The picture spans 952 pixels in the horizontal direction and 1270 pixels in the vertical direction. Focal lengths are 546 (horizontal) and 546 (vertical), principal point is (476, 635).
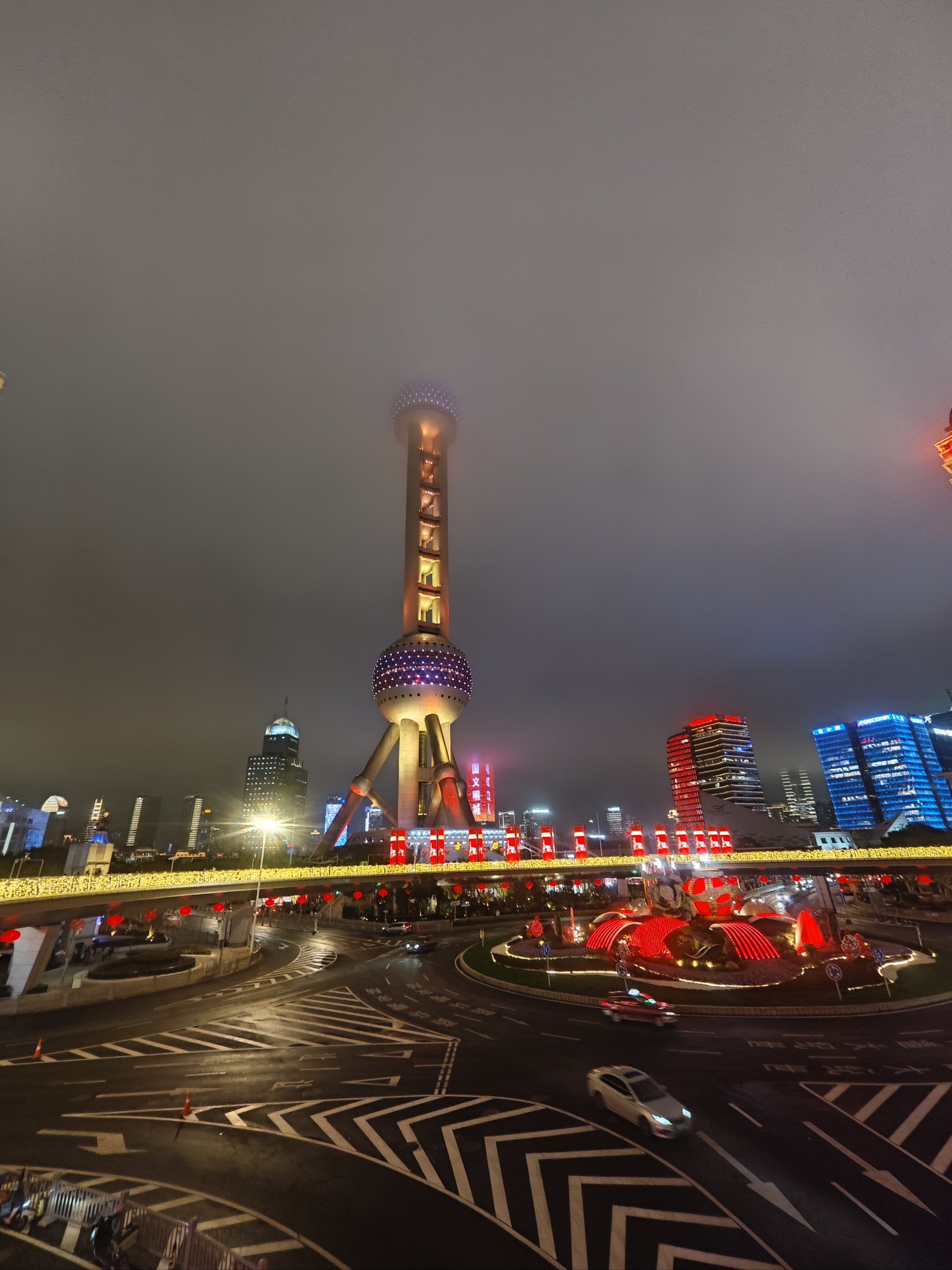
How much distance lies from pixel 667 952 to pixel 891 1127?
24240 millimetres

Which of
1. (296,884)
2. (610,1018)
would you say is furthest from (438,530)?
(610,1018)

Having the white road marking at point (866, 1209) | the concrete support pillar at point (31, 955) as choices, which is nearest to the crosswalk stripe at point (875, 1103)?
the white road marking at point (866, 1209)

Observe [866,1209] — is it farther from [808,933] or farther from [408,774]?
[408,774]

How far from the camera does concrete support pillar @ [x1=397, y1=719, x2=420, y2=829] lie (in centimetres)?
11281

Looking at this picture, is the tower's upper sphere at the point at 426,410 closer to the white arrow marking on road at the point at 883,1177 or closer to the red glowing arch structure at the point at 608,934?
the red glowing arch structure at the point at 608,934

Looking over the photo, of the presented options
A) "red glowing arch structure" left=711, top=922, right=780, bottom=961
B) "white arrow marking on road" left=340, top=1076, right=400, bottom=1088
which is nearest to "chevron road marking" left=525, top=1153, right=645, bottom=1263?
"white arrow marking on road" left=340, top=1076, right=400, bottom=1088

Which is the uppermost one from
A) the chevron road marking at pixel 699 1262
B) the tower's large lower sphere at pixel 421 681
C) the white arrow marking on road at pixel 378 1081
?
the tower's large lower sphere at pixel 421 681

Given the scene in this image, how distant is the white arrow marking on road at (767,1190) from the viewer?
12.3 metres

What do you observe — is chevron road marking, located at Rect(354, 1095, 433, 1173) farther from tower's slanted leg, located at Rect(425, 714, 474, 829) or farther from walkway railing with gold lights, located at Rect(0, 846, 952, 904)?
tower's slanted leg, located at Rect(425, 714, 474, 829)

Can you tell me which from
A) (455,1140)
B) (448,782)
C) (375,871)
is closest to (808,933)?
(455,1140)

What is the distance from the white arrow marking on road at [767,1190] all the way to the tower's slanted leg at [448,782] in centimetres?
8931

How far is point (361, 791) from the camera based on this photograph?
112125 mm

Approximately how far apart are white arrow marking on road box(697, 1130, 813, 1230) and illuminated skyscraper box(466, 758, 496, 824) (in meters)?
154

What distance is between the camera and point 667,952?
127ft
